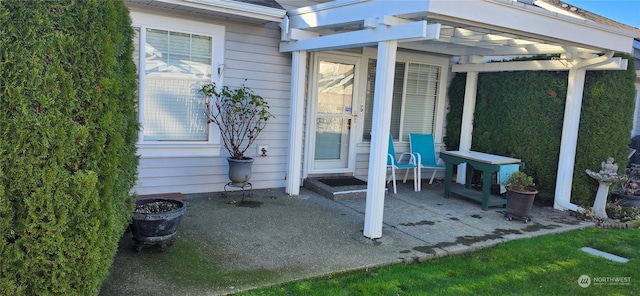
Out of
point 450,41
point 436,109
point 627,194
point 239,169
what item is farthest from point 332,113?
point 627,194

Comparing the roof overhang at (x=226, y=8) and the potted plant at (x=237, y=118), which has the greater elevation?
the roof overhang at (x=226, y=8)

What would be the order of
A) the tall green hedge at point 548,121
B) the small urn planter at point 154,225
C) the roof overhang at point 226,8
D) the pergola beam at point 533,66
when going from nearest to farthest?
the small urn planter at point 154,225 < the roof overhang at point 226,8 < the pergola beam at point 533,66 < the tall green hedge at point 548,121

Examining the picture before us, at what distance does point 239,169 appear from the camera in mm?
5133

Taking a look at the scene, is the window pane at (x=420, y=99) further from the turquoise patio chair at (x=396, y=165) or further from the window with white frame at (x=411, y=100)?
the turquoise patio chair at (x=396, y=165)

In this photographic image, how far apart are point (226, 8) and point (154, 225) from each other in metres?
2.56

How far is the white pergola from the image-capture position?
12.3ft

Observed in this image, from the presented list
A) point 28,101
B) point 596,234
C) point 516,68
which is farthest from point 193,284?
point 516,68

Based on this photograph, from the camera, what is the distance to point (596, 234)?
467 cm

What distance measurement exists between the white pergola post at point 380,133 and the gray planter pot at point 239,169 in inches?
67.5

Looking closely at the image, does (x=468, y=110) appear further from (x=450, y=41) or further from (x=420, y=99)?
(x=450, y=41)

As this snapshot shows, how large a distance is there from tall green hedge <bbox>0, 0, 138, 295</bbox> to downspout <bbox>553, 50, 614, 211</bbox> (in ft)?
16.8

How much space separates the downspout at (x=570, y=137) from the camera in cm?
534

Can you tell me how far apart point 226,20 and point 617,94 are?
15.5ft

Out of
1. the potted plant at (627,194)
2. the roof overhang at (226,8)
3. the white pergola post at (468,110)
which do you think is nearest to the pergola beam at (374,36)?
the roof overhang at (226,8)
